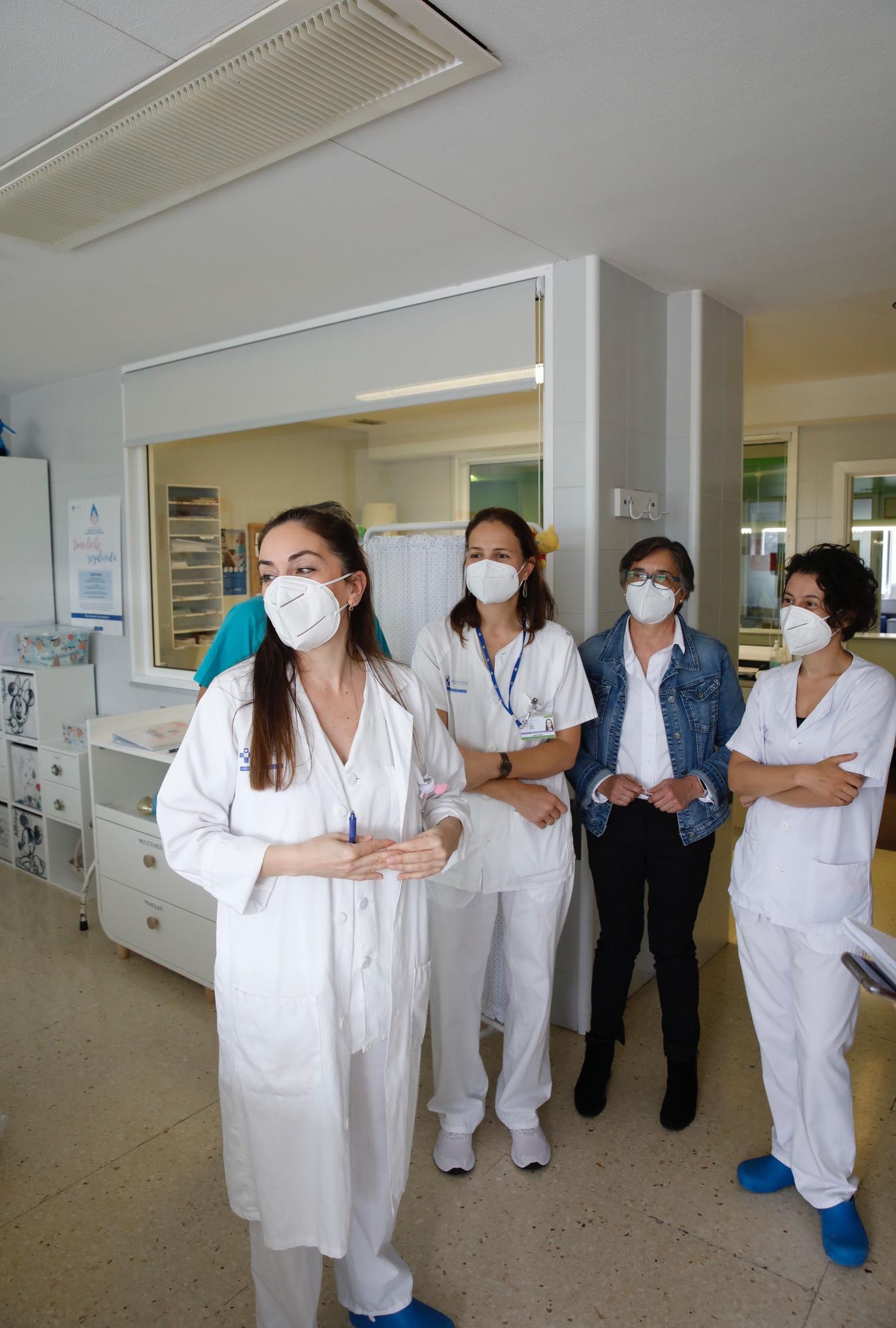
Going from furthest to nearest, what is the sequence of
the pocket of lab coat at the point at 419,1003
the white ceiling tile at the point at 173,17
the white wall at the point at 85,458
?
the white wall at the point at 85,458
the pocket of lab coat at the point at 419,1003
the white ceiling tile at the point at 173,17

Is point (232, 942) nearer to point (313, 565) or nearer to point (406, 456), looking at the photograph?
point (313, 565)

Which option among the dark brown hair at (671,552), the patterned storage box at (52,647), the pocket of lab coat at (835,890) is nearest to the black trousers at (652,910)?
the pocket of lab coat at (835,890)

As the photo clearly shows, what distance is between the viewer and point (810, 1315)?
187 cm

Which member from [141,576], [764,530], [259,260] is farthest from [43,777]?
[764,530]

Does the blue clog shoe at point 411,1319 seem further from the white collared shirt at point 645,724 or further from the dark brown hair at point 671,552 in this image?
the dark brown hair at point 671,552

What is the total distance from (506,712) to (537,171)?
1.34 meters

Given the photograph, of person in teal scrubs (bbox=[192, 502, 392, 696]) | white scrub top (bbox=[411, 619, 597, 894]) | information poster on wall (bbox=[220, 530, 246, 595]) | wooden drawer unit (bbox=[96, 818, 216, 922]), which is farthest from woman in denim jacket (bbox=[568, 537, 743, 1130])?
information poster on wall (bbox=[220, 530, 246, 595])

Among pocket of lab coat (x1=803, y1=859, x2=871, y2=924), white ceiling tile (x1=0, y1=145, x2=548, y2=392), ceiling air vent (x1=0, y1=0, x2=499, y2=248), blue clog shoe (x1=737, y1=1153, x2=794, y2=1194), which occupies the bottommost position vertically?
blue clog shoe (x1=737, y1=1153, x2=794, y2=1194)

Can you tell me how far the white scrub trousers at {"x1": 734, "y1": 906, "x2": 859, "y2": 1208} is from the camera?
205 centimetres

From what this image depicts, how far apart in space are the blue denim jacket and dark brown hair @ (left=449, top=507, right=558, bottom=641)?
0.82 feet

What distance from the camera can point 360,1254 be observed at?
1.72 meters

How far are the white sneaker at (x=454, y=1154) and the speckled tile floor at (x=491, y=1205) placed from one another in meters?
0.03

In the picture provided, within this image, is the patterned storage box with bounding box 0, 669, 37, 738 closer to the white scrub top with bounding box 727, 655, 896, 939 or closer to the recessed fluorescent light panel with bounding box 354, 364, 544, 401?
the recessed fluorescent light panel with bounding box 354, 364, 544, 401

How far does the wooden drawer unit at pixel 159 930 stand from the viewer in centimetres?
317
